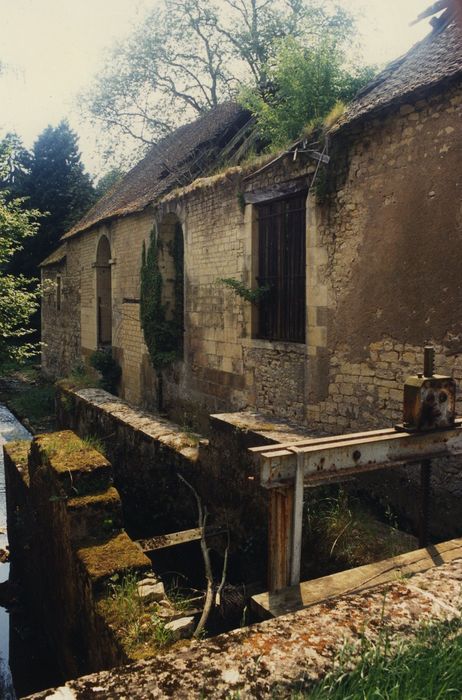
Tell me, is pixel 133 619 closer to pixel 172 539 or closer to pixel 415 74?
pixel 172 539

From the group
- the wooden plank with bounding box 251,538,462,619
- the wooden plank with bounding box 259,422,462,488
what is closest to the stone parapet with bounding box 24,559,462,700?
the wooden plank with bounding box 251,538,462,619

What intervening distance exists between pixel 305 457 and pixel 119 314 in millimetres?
12432

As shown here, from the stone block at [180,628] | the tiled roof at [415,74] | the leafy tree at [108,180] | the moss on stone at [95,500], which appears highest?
the leafy tree at [108,180]

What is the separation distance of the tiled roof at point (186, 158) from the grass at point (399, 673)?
11137 mm

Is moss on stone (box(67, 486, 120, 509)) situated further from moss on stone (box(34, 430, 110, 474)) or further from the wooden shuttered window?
the wooden shuttered window

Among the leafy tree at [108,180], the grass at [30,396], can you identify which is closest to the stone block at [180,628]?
the grass at [30,396]

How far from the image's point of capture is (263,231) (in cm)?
868

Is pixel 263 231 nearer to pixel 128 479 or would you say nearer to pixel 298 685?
pixel 128 479

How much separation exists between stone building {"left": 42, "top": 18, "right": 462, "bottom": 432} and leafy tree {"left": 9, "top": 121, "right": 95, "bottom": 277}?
1755cm

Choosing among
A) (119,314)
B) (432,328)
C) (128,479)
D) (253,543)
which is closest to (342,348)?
(432,328)

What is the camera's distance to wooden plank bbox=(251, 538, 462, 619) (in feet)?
→ 8.66

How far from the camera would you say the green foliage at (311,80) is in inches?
296

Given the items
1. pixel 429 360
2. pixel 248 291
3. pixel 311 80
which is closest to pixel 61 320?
pixel 248 291

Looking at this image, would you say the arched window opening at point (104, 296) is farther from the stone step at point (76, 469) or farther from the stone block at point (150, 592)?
the stone block at point (150, 592)
